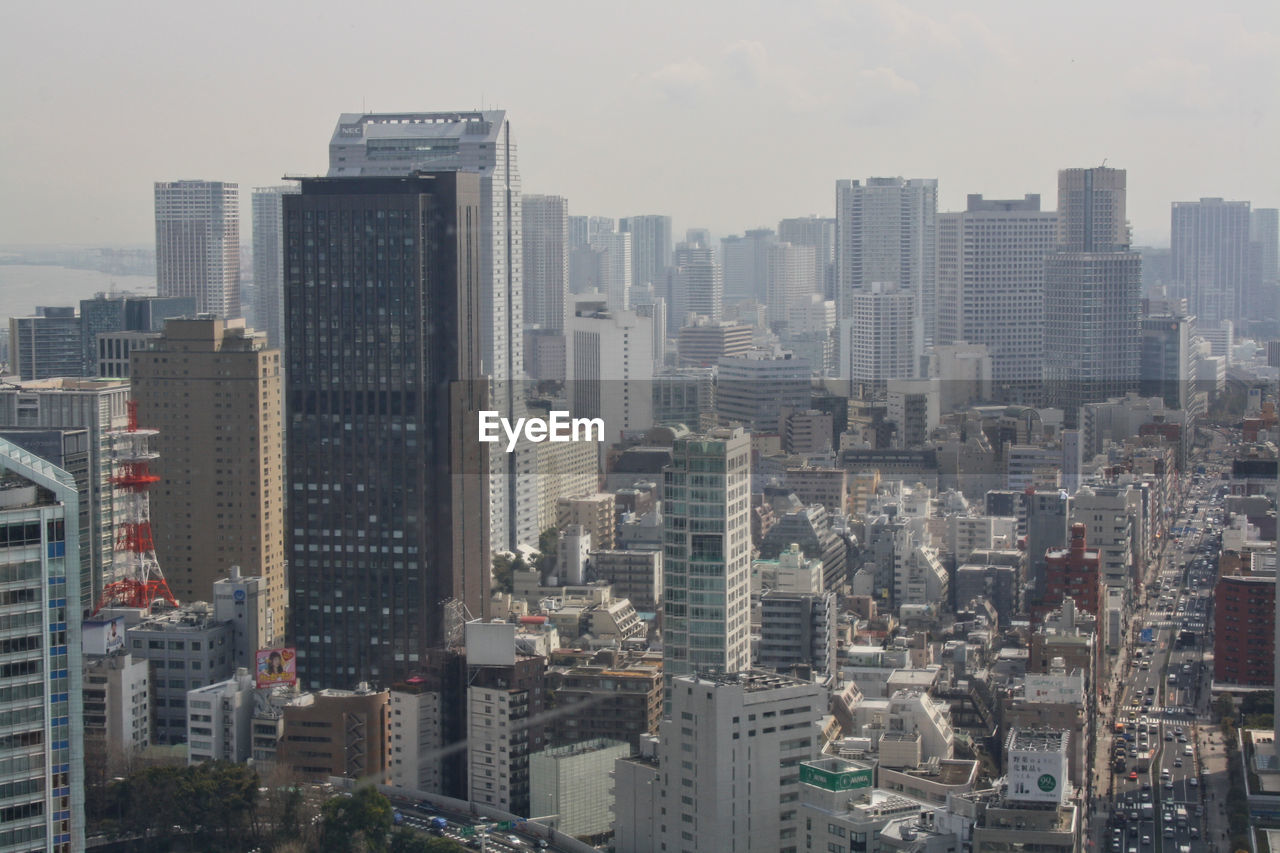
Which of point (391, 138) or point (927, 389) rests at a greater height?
point (391, 138)

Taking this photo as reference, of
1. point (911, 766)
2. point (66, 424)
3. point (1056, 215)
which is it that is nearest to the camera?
point (911, 766)

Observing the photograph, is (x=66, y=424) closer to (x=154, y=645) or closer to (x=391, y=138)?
(x=154, y=645)

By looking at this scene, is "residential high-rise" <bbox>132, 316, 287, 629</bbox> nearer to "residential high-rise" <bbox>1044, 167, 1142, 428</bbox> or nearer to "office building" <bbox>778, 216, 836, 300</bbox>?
"residential high-rise" <bbox>1044, 167, 1142, 428</bbox>

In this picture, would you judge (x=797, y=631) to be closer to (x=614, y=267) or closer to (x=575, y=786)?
(x=575, y=786)

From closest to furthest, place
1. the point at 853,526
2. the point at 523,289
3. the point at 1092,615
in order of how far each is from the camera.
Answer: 1. the point at 1092,615
2. the point at 853,526
3. the point at 523,289

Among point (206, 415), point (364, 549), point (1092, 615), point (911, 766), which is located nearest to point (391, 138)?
point (206, 415)

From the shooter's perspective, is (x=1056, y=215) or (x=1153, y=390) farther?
(x=1056, y=215)

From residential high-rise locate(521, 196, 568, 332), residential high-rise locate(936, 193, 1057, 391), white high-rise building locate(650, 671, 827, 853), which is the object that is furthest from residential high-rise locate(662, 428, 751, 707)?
residential high-rise locate(936, 193, 1057, 391)

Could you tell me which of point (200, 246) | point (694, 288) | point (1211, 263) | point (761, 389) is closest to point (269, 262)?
point (200, 246)

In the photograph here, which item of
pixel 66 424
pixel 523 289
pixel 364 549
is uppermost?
pixel 523 289
